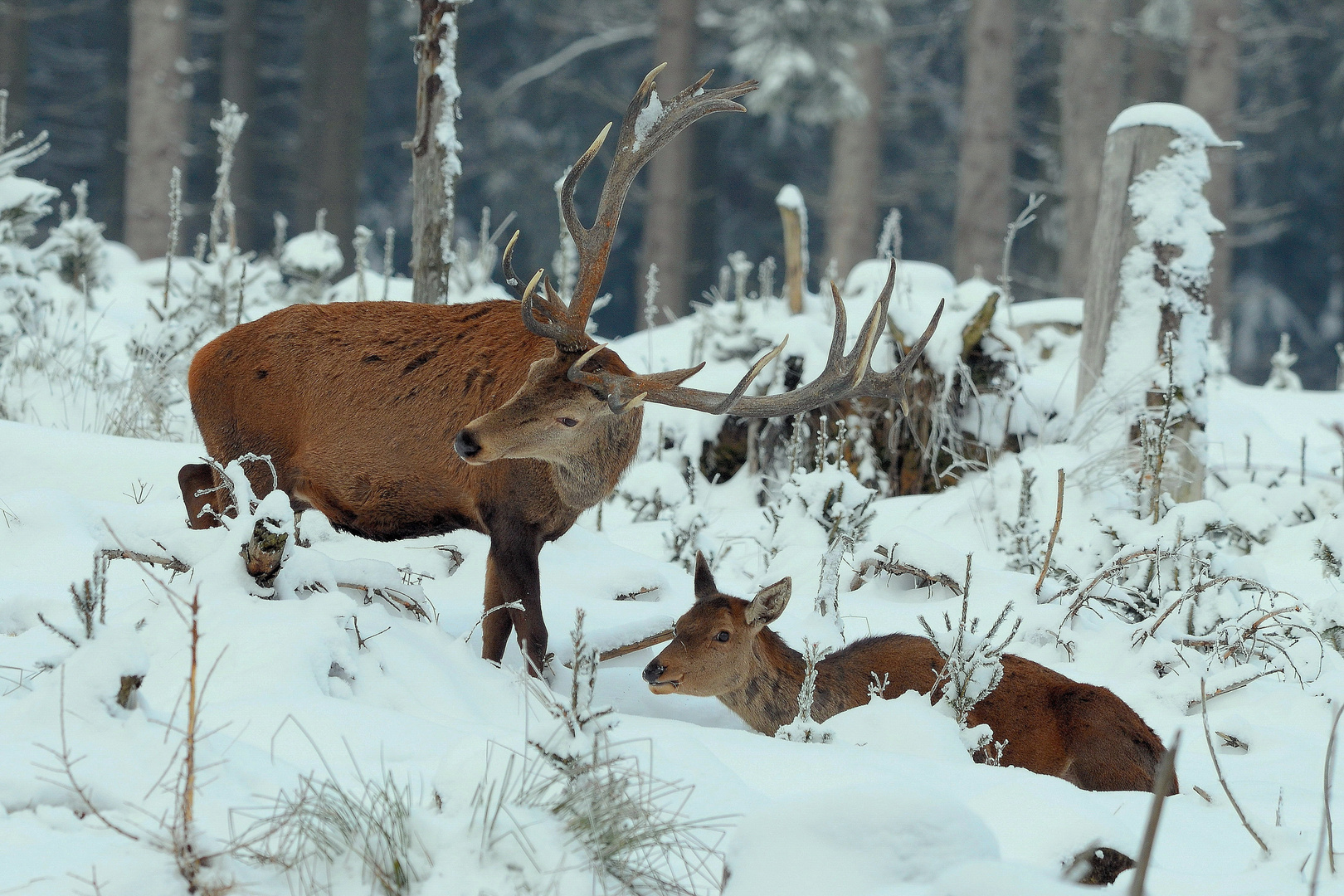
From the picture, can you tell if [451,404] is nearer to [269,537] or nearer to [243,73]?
[269,537]

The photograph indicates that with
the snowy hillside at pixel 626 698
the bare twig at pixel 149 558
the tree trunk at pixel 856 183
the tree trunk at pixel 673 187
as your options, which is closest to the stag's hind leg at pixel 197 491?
the snowy hillside at pixel 626 698

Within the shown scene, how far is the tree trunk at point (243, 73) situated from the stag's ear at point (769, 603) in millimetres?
19803

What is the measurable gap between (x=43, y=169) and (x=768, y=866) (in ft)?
86.1

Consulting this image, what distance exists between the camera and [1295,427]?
9.48 m

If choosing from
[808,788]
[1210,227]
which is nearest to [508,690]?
[808,788]

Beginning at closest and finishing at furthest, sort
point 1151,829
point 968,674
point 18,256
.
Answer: point 1151,829 < point 968,674 < point 18,256

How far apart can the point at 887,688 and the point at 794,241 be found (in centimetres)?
582

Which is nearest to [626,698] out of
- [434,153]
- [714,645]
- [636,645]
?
[636,645]

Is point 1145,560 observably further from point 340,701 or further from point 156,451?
point 156,451

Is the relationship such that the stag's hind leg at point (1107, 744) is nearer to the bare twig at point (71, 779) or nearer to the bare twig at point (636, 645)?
the bare twig at point (636, 645)

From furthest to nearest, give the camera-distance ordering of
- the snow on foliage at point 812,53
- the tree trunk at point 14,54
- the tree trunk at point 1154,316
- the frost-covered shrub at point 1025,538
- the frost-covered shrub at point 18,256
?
the tree trunk at point 14,54 < the snow on foliage at point 812,53 < the frost-covered shrub at point 18,256 < the tree trunk at point 1154,316 < the frost-covered shrub at point 1025,538

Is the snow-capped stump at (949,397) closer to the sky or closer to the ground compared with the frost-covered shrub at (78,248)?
closer to the ground

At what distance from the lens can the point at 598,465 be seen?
13.6 feet

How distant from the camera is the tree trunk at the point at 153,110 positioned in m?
16.4
